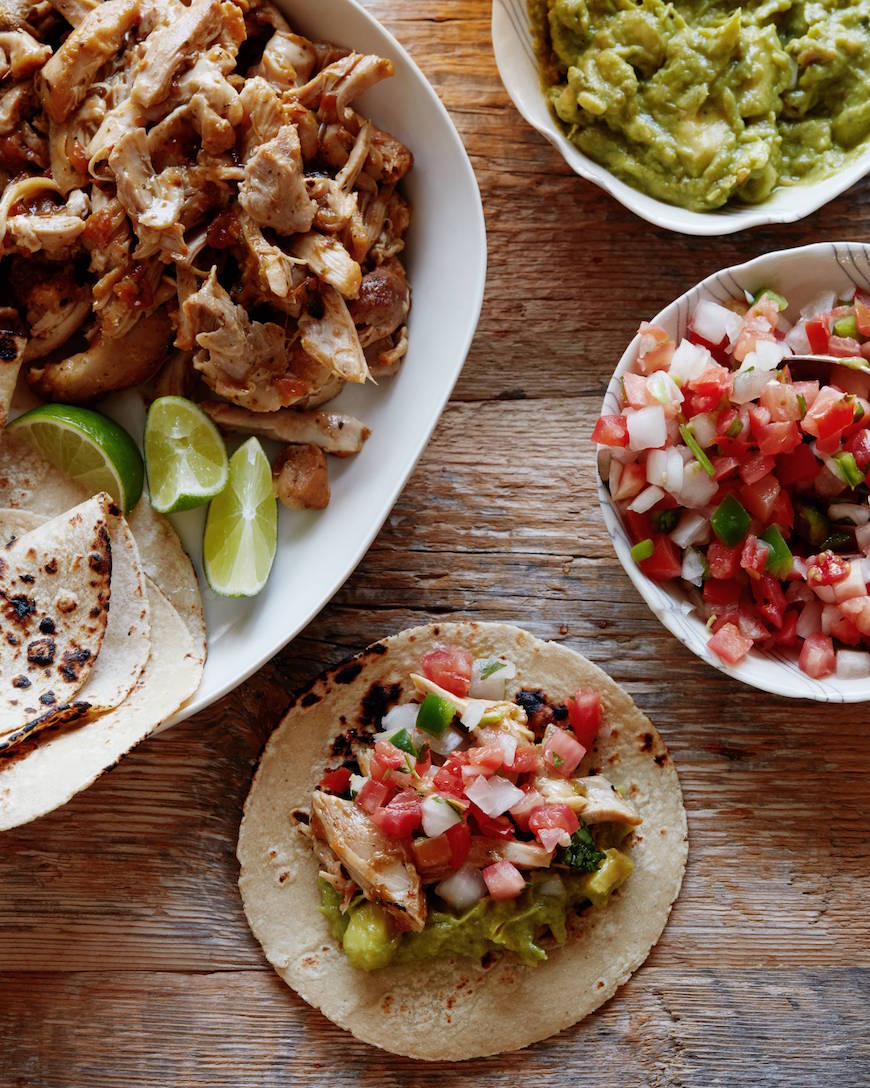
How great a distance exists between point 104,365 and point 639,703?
2.04m

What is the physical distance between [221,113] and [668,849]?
8.67 feet

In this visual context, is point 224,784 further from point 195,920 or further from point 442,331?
point 442,331

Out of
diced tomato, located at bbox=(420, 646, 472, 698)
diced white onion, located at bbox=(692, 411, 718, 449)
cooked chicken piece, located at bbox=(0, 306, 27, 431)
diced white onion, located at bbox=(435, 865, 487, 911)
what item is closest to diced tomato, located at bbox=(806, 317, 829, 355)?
diced white onion, located at bbox=(692, 411, 718, 449)

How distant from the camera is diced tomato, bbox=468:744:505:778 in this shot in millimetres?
3051

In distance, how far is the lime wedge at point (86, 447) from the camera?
2.99 meters

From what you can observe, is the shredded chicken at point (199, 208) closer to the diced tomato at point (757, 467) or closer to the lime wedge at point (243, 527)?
the lime wedge at point (243, 527)

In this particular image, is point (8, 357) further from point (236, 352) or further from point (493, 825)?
point (493, 825)

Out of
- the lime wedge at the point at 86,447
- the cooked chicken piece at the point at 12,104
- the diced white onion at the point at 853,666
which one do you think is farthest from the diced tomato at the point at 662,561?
the cooked chicken piece at the point at 12,104

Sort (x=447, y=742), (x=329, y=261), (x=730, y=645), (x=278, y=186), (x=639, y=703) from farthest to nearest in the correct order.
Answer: (x=639, y=703) < (x=447, y=742) < (x=730, y=645) < (x=329, y=261) < (x=278, y=186)

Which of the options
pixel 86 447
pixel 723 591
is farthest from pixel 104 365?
pixel 723 591

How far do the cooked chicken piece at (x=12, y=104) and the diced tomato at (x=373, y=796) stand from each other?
7.29ft

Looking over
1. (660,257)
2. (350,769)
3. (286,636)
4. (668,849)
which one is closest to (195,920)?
(350,769)

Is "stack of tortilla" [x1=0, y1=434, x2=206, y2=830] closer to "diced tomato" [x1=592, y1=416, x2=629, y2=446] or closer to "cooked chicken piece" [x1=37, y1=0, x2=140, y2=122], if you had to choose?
"cooked chicken piece" [x1=37, y1=0, x2=140, y2=122]

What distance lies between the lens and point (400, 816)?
308 cm
